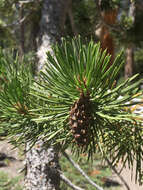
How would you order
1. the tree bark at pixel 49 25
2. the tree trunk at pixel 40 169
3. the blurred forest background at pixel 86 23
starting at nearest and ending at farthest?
the tree trunk at pixel 40 169 < the blurred forest background at pixel 86 23 < the tree bark at pixel 49 25

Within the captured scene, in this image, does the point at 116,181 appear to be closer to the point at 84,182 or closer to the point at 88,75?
the point at 84,182

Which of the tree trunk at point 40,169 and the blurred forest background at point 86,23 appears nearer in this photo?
the tree trunk at point 40,169

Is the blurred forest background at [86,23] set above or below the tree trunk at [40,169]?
above

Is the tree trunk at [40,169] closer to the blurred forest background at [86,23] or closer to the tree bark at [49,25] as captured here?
the blurred forest background at [86,23]

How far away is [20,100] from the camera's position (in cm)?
64

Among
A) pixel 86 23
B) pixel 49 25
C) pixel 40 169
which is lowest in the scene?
pixel 40 169

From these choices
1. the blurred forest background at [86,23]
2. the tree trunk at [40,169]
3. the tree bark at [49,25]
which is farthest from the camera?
the tree bark at [49,25]

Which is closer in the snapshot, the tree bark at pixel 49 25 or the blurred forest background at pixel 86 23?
the blurred forest background at pixel 86 23

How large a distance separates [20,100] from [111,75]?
0.26 m

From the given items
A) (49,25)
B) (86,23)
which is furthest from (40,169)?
(86,23)

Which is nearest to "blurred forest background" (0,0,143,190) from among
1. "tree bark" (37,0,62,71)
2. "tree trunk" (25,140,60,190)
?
"tree bark" (37,0,62,71)

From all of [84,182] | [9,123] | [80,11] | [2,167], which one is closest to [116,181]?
[84,182]

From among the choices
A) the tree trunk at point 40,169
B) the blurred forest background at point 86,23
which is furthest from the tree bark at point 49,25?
the tree trunk at point 40,169

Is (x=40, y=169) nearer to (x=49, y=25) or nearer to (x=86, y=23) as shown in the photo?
(x=49, y=25)
